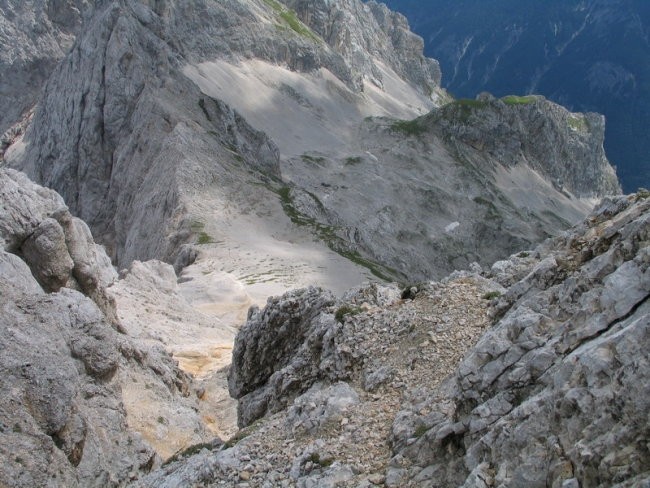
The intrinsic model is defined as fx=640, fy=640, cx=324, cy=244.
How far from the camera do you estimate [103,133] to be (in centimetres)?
9669

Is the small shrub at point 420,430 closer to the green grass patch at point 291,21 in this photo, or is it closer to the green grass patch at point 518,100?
the green grass patch at point 291,21

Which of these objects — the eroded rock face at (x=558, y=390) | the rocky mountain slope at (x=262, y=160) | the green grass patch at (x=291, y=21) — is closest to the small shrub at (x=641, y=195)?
the eroded rock face at (x=558, y=390)

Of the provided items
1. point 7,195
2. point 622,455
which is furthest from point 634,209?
point 7,195

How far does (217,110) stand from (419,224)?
145ft

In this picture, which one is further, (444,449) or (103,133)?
(103,133)

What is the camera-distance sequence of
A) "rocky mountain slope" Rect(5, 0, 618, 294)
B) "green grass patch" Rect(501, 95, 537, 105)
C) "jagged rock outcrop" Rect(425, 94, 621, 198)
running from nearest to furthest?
"rocky mountain slope" Rect(5, 0, 618, 294) → "jagged rock outcrop" Rect(425, 94, 621, 198) → "green grass patch" Rect(501, 95, 537, 105)

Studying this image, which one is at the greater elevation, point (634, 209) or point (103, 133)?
point (634, 209)

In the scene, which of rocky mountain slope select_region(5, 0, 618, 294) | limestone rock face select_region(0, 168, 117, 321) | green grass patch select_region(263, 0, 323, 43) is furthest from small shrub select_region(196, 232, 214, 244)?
green grass patch select_region(263, 0, 323, 43)

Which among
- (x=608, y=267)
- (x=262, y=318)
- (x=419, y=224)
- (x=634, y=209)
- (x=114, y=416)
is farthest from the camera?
(x=419, y=224)

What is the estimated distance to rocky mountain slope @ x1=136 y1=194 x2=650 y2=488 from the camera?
379 inches

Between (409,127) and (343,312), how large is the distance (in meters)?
139

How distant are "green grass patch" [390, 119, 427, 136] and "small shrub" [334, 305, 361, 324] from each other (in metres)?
135

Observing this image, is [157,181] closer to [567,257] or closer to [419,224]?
[419,224]

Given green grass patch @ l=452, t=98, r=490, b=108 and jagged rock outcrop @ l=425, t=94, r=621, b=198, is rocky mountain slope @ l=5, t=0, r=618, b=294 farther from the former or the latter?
green grass patch @ l=452, t=98, r=490, b=108
